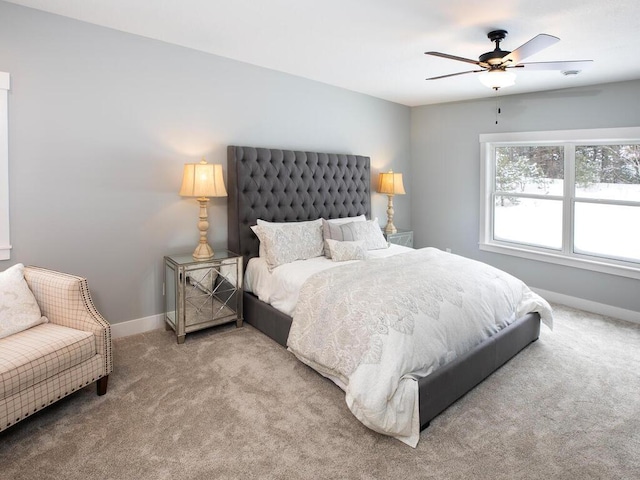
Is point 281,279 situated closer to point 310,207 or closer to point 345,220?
point 310,207

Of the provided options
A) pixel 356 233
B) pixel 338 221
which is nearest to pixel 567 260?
pixel 356 233

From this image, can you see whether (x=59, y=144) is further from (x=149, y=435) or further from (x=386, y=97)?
(x=386, y=97)

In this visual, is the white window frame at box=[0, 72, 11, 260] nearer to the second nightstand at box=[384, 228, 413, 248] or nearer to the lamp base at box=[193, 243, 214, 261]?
the lamp base at box=[193, 243, 214, 261]

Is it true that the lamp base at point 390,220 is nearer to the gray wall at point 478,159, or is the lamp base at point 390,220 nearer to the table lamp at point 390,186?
the table lamp at point 390,186

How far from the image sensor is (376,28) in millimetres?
2867

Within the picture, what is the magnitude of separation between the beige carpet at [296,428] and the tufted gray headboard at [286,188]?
140cm

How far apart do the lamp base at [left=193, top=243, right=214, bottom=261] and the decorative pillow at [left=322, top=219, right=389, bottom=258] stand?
1140 millimetres

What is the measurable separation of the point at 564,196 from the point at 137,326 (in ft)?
16.0

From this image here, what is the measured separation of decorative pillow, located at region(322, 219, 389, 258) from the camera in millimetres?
3947

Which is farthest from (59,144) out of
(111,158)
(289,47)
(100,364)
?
(289,47)

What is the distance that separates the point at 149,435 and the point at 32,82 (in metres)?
2.62

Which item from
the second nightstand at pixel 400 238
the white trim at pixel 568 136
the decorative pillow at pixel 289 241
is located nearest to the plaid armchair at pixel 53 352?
the decorative pillow at pixel 289 241

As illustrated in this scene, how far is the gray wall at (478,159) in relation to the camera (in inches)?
162

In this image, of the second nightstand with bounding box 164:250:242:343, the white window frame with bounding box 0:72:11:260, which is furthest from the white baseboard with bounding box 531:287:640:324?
the white window frame with bounding box 0:72:11:260
